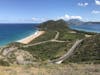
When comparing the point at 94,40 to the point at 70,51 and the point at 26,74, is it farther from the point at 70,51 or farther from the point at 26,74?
the point at 26,74

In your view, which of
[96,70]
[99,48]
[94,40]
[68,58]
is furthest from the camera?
[94,40]

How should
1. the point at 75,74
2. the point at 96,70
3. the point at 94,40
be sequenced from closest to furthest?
the point at 75,74
the point at 96,70
the point at 94,40

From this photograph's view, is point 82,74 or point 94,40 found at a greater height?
point 82,74

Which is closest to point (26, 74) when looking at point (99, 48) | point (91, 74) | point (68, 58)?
point (91, 74)

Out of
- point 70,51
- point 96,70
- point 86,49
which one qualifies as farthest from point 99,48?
point 96,70

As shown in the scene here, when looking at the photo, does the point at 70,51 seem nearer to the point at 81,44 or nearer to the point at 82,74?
the point at 81,44

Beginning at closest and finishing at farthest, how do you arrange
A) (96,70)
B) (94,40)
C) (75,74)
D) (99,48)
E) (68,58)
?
(75,74) < (96,70) < (68,58) < (99,48) < (94,40)

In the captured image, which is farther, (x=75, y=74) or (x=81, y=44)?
(x=81, y=44)

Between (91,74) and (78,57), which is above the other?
(91,74)

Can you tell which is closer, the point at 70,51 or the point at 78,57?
the point at 78,57
